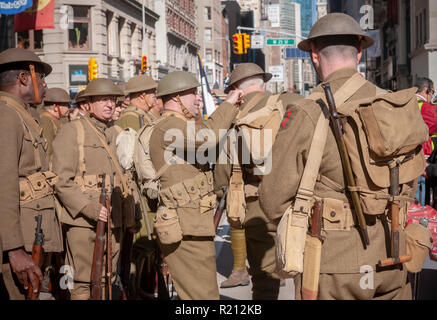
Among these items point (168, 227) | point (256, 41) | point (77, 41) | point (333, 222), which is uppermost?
point (77, 41)

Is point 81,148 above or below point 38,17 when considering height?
below

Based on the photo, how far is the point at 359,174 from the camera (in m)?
3.45

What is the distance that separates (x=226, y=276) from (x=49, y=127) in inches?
152

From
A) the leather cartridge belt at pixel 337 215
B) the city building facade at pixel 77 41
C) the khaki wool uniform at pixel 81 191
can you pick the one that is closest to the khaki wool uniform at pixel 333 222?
the leather cartridge belt at pixel 337 215

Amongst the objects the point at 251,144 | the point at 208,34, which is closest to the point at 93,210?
the point at 251,144

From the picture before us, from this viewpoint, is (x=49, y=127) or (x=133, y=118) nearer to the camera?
(x=133, y=118)

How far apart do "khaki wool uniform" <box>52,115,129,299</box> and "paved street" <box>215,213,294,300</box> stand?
1.88m

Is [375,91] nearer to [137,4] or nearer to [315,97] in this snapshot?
[315,97]

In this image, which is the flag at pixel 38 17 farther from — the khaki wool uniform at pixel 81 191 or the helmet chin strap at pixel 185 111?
the helmet chin strap at pixel 185 111

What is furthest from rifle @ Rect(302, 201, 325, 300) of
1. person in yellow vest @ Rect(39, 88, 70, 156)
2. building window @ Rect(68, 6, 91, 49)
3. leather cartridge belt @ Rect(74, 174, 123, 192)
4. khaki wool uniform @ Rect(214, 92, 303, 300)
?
building window @ Rect(68, 6, 91, 49)

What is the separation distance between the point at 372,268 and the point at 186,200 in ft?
6.69

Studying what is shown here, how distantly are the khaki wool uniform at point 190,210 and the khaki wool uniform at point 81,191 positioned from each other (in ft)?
2.64

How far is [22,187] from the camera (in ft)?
14.9

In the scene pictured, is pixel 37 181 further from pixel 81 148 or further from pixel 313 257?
pixel 313 257
